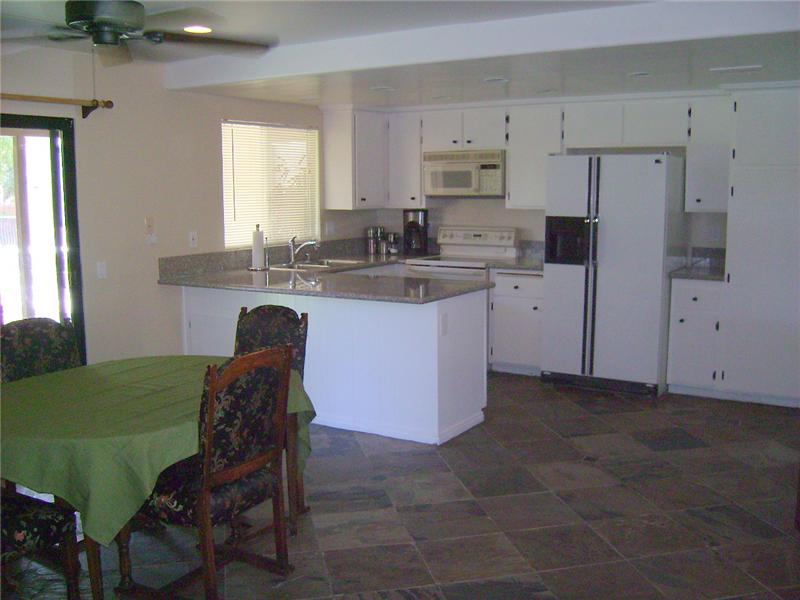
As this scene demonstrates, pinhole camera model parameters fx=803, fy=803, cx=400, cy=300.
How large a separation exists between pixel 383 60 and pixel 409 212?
9.84ft

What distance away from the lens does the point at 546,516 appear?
12.0ft

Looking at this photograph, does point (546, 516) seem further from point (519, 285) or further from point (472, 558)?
point (519, 285)

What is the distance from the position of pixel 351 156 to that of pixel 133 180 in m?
2.08

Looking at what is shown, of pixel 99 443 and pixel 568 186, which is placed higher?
pixel 568 186

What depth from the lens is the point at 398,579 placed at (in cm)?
307

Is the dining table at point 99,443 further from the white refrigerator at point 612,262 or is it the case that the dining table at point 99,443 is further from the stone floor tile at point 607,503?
the white refrigerator at point 612,262

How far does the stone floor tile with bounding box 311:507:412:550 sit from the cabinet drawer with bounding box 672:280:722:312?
9.44ft

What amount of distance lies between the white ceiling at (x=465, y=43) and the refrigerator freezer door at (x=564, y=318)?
4.37ft

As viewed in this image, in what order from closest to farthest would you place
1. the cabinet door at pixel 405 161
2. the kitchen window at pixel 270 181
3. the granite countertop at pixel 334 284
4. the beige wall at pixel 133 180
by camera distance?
the granite countertop at pixel 334 284, the beige wall at pixel 133 180, the kitchen window at pixel 270 181, the cabinet door at pixel 405 161

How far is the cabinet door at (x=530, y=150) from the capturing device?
618 cm

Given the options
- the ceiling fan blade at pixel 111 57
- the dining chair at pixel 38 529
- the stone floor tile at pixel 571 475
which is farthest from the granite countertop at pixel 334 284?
the dining chair at pixel 38 529

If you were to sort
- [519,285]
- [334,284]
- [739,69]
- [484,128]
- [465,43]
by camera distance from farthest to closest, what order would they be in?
1. [484,128]
2. [519,285]
3. [334,284]
4. [739,69]
5. [465,43]

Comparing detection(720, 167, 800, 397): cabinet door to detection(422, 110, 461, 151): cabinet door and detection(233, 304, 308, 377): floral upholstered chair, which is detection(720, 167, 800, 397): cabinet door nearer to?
detection(422, 110, 461, 151): cabinet door

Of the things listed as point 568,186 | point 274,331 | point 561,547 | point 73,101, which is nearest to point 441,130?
point 568,186
